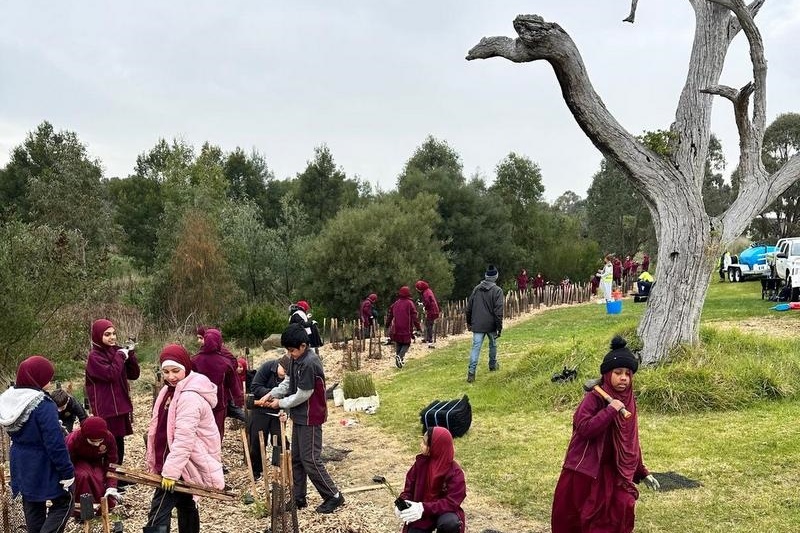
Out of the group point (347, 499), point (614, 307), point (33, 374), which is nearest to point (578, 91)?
point (347, 499)

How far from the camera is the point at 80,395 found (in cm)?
1209

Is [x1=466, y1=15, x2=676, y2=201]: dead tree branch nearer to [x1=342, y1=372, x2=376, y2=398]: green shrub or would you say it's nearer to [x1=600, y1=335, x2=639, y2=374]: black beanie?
[x1=342, y1=372, x2=376, y2=398]: green shrub

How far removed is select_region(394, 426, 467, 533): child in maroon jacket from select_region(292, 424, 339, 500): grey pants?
157 centimetres

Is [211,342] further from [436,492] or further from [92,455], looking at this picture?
[436,492]

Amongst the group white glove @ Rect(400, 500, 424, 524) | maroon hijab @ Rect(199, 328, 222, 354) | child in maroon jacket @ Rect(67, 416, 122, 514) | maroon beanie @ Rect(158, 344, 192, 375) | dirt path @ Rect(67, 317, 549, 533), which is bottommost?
dirt path @ Rect(67, 317, 549, 533)

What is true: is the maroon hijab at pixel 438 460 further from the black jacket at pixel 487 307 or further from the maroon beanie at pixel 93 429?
the black jacket at pixel 487 307

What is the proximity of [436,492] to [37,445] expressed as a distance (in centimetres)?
273

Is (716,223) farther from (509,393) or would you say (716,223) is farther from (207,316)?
(207,316)

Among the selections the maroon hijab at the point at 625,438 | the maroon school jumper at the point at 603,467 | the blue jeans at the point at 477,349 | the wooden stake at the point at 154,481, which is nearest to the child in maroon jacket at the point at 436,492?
the maroon school jumper at the point at 603,467

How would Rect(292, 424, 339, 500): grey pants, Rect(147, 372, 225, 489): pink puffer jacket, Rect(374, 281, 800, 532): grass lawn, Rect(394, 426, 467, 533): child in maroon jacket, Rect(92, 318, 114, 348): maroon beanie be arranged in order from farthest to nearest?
Rect(92, 318, 114, 348): maroon beanie → Rect(292, 424, 339, 500): grey pants → Rect(374, 281, 800, 532): grass lawn → Rect(147, 372, 225, 489): pink puffer jacket → Rect(394, 426, 467, 533): child in maroon jacket

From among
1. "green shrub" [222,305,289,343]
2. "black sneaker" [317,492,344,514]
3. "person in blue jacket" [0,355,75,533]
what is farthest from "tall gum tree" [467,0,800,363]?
"green shrub" [222,305,289,343]

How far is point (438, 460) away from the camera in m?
4.06

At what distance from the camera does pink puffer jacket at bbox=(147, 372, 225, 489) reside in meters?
4.20

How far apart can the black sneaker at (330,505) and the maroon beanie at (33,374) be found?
2.51 m
